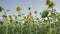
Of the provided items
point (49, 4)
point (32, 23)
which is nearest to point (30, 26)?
point (32, 23)

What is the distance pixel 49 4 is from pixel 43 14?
28 centimetres

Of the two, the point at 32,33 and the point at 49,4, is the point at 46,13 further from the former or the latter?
the point at 32,33

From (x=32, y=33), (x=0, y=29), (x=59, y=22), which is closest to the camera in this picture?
(x=59, y=22)

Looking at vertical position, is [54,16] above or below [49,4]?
below

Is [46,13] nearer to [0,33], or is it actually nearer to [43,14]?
[43,14]

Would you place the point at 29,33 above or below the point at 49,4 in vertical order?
below

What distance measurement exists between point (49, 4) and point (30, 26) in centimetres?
329

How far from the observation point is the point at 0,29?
7426mm

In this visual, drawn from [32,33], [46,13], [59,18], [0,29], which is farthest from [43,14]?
[0,29]

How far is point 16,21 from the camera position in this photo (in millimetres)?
6855

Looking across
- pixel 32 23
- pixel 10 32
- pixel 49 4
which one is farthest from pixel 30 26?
pixel 49 4

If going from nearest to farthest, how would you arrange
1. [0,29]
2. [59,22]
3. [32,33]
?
[59,22] → [32,33] → [0,29]

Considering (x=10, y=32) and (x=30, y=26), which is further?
(x=10, y=32)

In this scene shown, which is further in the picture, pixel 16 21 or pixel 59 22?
pixel 16 21
